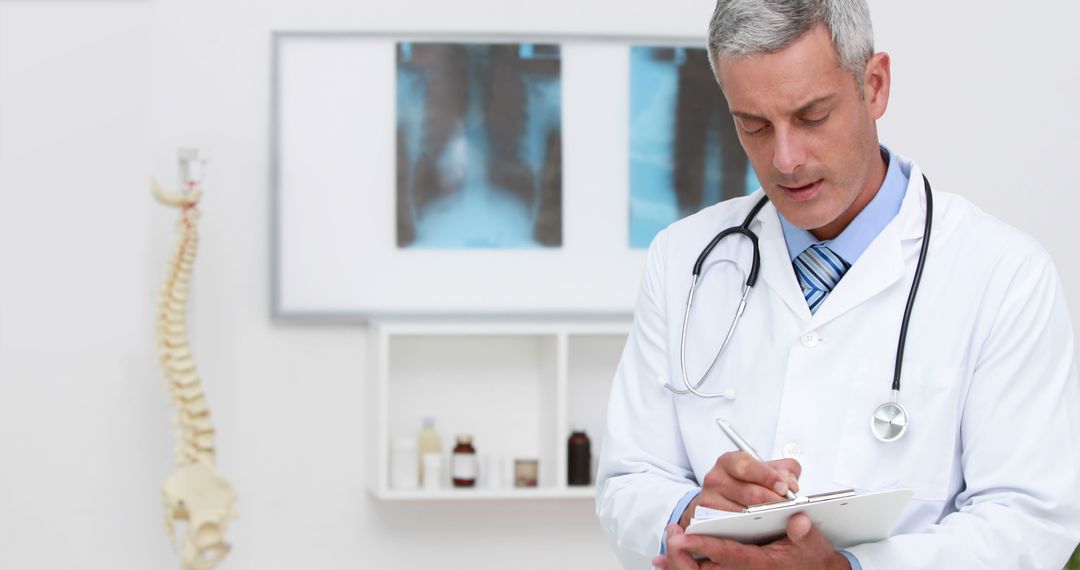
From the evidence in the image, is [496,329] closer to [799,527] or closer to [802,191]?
[802,191]

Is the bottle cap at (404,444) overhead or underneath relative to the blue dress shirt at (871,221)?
underneath

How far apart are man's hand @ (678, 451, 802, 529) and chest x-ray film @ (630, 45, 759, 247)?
1284 millimetres

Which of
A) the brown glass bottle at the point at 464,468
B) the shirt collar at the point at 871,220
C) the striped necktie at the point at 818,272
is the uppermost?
the shirt collar at the point at 871,220

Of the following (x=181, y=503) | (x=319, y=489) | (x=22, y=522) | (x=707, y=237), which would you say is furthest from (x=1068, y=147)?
(x=22, y=522)

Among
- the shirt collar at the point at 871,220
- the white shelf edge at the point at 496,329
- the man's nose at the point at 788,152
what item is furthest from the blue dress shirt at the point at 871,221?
the white shelf edge at the point at 496,329

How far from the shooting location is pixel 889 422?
1.28 metres

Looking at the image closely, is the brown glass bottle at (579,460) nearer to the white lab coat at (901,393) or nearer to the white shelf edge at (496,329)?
the white shelf edge at (496,329)

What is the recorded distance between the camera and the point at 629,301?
2459 millimetres

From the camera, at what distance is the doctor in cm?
120

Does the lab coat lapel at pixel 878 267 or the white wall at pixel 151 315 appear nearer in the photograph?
the lab coat lapel at pixel 878 267

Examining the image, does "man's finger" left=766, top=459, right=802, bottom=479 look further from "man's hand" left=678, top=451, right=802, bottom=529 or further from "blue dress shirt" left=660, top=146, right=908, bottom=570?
"blue dress shirt" left=660, top=146, right=908, bottom=570

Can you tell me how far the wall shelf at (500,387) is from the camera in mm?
2381

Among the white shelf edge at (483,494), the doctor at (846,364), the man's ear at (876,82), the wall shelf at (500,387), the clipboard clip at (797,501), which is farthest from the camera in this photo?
the wall shelf at (500,387)

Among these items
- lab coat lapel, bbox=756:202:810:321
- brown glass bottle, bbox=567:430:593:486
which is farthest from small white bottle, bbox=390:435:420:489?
lab coat lapel, bbox=756:202:810:321
